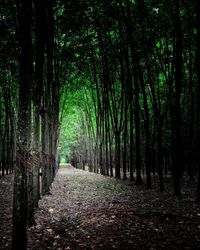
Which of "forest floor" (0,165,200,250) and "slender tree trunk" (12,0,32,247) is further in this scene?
"forest floor" (0,165,200,250)

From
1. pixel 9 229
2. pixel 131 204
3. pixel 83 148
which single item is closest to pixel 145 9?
pixel 131 204

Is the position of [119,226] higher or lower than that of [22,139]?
lower

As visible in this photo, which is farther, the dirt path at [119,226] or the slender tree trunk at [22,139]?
the dirt path at [119,226]

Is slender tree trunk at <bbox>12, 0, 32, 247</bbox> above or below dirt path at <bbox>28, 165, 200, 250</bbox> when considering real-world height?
above

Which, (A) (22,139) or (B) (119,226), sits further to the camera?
(B) (119,226)

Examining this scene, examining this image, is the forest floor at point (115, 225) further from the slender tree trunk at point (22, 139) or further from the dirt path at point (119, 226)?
the slender tree trunk at point (22, 139)

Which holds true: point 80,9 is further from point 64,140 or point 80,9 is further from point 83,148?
point 64,140

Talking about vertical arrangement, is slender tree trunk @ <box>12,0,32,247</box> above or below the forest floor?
above

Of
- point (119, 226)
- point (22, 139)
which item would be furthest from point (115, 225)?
point (22, 139)

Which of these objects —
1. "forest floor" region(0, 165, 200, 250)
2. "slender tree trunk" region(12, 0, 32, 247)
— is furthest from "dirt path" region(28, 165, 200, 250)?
"slender tree trunk" region(12, 0, 32, 247)

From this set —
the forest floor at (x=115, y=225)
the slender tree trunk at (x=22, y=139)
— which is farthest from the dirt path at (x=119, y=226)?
the slender tree trunk at (x=22, y=139)

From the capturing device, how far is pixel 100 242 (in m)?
5.51

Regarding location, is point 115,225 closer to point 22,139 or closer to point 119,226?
point 119,226

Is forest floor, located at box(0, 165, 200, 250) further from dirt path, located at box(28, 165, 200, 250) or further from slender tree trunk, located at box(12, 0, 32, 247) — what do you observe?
slender tree trunk, located at box(12, 0, 32, 247)
